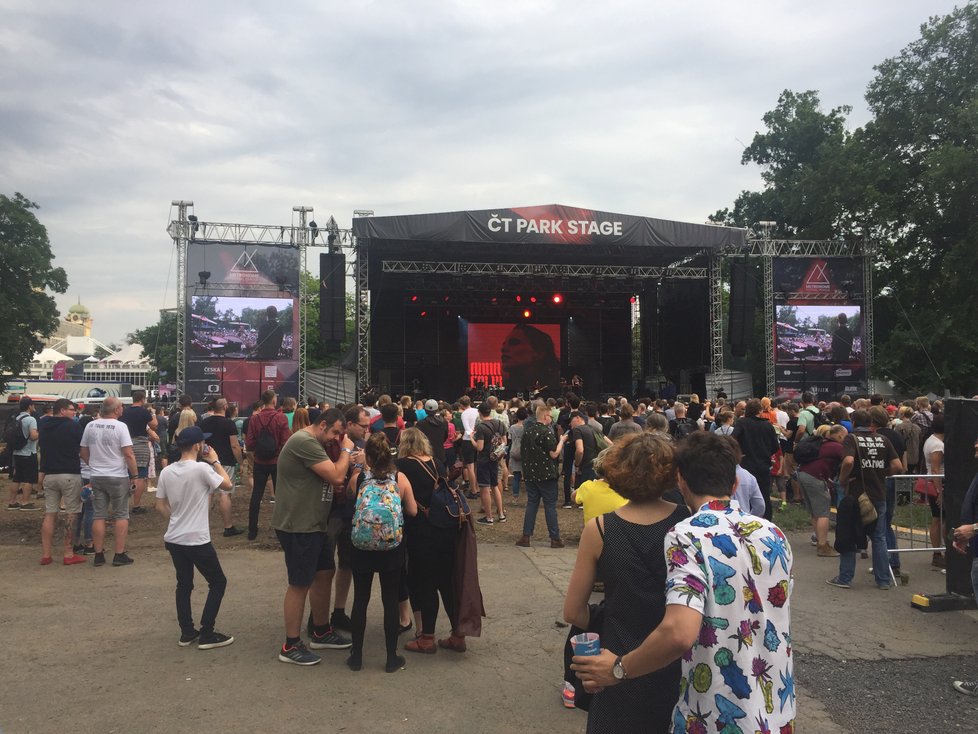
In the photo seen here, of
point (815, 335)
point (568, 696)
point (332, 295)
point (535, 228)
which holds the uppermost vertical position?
point (535, 228)

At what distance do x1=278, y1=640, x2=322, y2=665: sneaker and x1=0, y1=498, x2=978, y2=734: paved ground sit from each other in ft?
0.20

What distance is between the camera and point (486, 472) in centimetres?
916

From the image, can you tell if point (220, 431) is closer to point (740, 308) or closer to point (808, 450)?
point (808, 450)

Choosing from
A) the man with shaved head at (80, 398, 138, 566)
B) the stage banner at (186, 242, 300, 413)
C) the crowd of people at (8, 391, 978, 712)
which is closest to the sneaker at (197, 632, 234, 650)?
the crowd of people at (8, 391, 978, 712)

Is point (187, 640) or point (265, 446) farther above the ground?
point (265, 446)

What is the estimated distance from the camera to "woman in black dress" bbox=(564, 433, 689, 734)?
203cm

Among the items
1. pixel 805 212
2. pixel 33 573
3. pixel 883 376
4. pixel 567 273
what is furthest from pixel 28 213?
pixel 883 376

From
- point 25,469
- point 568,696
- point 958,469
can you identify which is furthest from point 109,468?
point 958,469

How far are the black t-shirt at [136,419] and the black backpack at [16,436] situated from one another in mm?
1780

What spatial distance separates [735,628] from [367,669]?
9.91 ft

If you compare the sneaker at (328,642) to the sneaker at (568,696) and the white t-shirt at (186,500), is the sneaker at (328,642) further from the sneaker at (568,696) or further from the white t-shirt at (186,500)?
the sneaker at (568,696)

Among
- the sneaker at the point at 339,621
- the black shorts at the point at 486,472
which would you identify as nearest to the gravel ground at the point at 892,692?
the sneaker at the point at 339,621

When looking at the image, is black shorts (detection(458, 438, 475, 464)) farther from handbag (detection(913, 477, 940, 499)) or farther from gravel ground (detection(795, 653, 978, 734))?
gravel ground (detection(795, 653, 978, 734))

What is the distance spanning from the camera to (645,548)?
211cm
